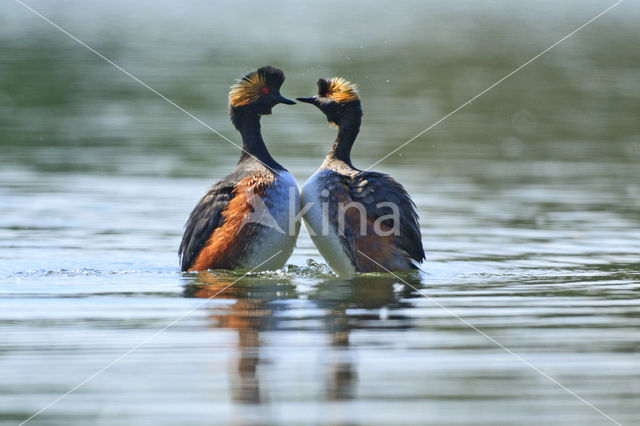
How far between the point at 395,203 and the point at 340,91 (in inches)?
64.5

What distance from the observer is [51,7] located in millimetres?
56750

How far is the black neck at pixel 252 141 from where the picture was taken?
437 inches

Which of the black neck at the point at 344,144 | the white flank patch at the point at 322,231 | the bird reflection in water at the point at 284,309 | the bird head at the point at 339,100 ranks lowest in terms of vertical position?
the bird reflection in water at the point at 284,309

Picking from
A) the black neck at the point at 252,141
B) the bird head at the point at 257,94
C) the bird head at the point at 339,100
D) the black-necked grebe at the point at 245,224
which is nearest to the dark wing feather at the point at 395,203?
the black-necked grebe at the point at 245,224

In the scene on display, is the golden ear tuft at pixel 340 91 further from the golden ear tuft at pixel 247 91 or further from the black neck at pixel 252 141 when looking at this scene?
the black neck at pixel 252 141

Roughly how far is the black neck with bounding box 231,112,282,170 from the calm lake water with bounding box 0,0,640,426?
1.16 m

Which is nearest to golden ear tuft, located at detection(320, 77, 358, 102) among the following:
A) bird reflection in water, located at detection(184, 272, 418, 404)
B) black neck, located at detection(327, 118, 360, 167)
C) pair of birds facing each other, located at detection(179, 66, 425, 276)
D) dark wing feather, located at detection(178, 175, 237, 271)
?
black neck, located at detection(327, 118, 360, 167)

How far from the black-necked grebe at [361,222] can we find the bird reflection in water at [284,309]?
25 cm

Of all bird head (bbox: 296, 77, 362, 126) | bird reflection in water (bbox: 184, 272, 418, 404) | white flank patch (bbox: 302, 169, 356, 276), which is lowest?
bird reflection in water (bbox: 184, 272, 418, 404)

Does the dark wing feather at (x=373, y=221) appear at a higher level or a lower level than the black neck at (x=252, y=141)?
lower

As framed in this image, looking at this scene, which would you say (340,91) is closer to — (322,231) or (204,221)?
(322,231)

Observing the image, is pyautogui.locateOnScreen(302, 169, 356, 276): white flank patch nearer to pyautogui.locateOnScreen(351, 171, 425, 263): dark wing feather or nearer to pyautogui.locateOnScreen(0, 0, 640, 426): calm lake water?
pyautogui.locateOnScreen(0, 0, 640, 426): calm lake water

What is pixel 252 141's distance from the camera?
37.1 ft

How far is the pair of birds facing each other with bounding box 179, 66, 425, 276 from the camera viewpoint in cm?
1027
